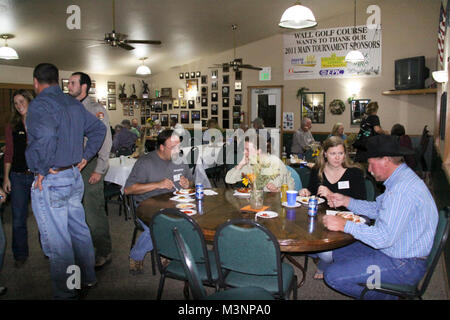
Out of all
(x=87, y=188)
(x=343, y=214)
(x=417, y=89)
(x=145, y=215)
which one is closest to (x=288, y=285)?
(x=343, y=214)

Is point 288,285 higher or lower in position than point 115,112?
lower

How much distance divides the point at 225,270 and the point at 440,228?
1296 millimetres

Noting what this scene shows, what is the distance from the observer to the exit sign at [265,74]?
1159 cm

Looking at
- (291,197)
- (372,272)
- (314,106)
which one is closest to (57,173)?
(291,197)

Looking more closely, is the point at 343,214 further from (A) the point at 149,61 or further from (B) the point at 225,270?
(A) the point at 149,61

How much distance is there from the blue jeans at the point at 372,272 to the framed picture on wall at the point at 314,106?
30.2ft

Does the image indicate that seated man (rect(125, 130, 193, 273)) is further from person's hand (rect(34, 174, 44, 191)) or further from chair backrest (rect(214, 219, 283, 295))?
chair backrest (rect(214, 219, 283, 295))

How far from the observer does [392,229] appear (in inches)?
80.9

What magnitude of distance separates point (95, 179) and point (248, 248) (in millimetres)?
1770

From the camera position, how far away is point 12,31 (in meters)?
6.94

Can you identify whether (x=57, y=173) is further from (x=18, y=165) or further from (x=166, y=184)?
(x=18, y=165)

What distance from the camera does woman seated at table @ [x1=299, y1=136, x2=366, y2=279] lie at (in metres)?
3.11

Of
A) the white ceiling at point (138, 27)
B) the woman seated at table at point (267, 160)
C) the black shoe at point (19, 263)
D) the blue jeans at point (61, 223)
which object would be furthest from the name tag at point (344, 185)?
the white ceiling at point (138, 27)

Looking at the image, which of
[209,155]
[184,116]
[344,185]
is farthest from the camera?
[184,116]
